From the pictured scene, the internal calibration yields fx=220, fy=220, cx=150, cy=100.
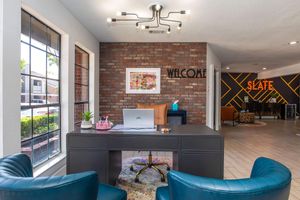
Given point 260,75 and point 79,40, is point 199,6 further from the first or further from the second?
Answer: point 260,75

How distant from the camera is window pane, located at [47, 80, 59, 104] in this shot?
331cm

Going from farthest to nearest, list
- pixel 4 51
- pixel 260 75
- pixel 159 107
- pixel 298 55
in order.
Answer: pixel 260 75, pixel 298 55, pixel 159 107, pixel 4 51

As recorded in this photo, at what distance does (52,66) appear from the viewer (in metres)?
3.41

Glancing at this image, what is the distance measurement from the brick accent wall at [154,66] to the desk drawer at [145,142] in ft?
11.0

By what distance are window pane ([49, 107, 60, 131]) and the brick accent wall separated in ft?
7.11

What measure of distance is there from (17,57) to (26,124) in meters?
0.88

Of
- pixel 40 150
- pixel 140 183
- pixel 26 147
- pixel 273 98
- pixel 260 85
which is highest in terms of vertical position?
pixel 260 85

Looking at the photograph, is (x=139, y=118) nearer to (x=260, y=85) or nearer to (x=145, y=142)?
(x=145, y=142)

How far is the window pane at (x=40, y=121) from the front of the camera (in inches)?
115

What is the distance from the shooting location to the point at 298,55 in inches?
285

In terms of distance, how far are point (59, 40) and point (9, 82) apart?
168 centimetres

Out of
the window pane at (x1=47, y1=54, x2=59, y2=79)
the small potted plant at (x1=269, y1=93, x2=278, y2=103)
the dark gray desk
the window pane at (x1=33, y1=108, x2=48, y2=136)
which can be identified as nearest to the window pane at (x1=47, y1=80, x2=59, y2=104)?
the window pane at (x1=47, y1=54, x2=59, y2=79)

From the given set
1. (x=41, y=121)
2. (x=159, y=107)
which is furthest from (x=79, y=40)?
(x=159, y=107)

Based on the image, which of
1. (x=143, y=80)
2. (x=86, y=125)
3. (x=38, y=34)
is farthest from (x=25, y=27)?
(x=143, y=80)
